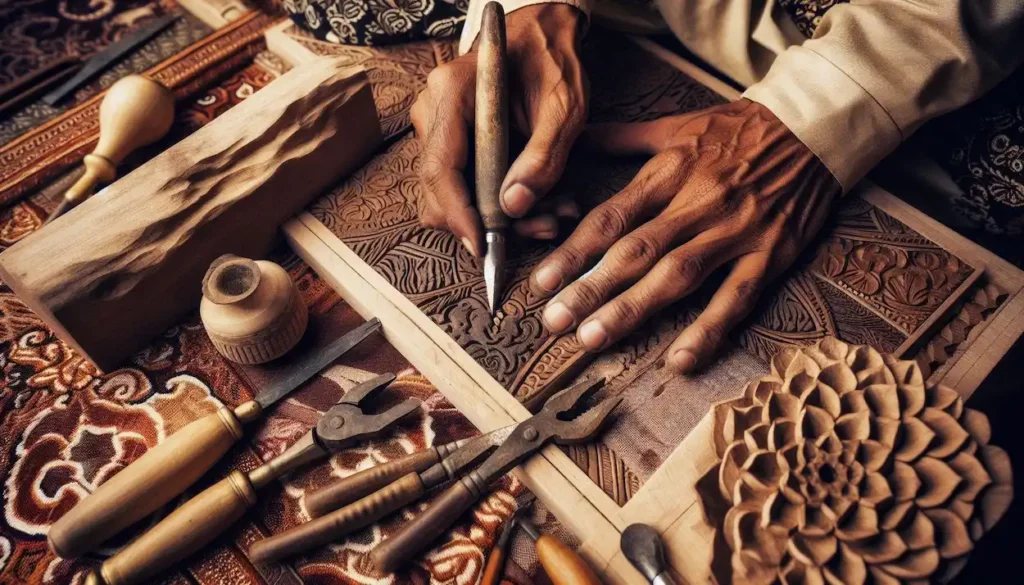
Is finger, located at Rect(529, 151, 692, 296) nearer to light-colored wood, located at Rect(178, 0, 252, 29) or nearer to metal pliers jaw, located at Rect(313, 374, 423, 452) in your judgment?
metal pliers jaw, located at Rect(313, 374, 423, 452)

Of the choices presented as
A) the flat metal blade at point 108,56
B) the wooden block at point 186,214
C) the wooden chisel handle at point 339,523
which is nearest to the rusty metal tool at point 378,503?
the wooden chisel handle at point 339,523

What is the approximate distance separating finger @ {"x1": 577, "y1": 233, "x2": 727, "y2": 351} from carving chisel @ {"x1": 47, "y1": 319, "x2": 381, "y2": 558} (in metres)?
0.58

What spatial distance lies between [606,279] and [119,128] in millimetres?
1107

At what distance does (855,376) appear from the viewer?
95 centimetres

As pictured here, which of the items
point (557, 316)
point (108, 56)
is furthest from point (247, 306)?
point (108, 56)

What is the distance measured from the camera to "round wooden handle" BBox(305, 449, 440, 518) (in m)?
1.09

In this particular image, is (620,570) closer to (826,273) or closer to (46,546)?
(826,273)

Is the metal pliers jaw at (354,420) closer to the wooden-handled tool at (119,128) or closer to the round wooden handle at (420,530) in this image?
the round wooden handle at (420,530)

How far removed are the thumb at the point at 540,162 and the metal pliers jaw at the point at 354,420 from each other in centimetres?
39

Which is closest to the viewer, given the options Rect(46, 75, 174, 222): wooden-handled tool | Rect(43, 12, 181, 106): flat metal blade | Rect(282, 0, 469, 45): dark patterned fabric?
Rect(46, 75, 174, 222): wooden-handled tool

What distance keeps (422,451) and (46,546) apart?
0.63 meters

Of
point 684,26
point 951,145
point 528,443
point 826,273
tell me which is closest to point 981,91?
point 951,145

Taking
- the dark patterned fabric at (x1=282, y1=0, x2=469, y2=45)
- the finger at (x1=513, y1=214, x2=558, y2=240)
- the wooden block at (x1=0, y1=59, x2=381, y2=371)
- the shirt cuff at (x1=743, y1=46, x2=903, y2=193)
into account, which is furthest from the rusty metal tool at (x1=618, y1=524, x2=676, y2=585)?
the dark patterned fabric at (x1=282, y1=0, x2=469, y2=45)

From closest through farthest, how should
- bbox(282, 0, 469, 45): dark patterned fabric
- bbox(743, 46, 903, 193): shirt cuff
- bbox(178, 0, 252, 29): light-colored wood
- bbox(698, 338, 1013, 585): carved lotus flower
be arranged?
bbox(698, 338, 1013, 585): carved lotus flower, bbox(743, 46, 903, 193): shirt cuff, bbox(282, 0, 469, 45): dark patterned fabric, bbox(178, 0, 252, 29): light-colored wood
